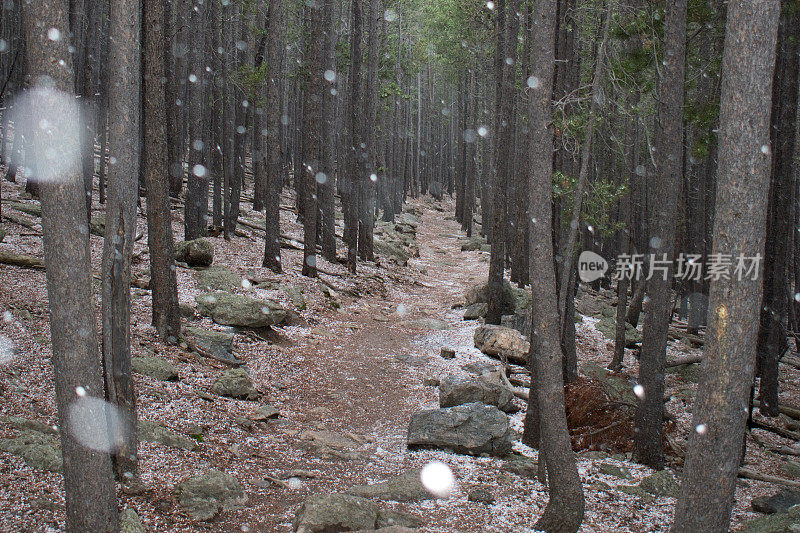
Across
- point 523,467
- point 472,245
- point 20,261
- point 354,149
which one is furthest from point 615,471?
point 472,245

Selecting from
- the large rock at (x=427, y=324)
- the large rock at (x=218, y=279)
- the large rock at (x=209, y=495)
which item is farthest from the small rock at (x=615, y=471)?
the large rock at (x=218, y=279)

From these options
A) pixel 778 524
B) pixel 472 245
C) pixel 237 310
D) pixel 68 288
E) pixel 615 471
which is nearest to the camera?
pixel 68 288

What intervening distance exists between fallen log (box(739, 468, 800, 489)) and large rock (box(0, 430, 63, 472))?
27.4 feet

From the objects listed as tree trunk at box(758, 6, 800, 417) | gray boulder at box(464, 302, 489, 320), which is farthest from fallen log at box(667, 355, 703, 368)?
gray boulder at box(464, 302, 489, 320)

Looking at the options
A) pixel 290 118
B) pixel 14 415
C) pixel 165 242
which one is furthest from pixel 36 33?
pixel 290 118

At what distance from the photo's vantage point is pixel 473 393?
Result: 30.0 ft

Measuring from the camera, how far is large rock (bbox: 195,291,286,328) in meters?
10.9

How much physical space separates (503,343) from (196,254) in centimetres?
695

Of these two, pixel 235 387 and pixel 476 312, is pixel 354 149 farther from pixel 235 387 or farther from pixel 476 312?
pixel 235 387

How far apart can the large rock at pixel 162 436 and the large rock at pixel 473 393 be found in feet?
12.9

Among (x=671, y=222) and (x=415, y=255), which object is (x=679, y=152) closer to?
(x=671, y=222)

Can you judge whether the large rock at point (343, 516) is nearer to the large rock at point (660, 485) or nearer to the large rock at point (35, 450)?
the large rock at point (35, 450)

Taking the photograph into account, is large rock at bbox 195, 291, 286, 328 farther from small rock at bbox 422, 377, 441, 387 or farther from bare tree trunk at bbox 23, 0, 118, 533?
bare tree trunk at bbox 23, 0, 118, 533

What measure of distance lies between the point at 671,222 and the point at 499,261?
617cm
